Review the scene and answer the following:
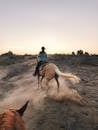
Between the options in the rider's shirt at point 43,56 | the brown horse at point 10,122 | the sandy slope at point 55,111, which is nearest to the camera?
the brown horse at point 10,122

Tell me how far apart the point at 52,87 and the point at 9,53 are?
113 ft

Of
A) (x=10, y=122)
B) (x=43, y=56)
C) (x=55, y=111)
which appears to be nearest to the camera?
(x=10, y=122)

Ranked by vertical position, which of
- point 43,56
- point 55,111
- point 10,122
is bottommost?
point 55,111

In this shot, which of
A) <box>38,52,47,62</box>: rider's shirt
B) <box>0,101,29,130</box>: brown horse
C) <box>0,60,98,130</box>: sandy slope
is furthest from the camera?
<box>38,52,47,62</box>: rider's shirt

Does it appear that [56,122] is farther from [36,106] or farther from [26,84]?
[26,84]

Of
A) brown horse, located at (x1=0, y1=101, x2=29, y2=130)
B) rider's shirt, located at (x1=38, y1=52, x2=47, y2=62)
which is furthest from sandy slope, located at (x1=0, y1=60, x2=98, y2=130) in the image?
brown horse, located at (x1=0, y1=101, x2=29, y2=130)

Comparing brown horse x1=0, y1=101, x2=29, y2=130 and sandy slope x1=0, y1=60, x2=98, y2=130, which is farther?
sandy slope x1=0, y1=60, x2=98, y2=130

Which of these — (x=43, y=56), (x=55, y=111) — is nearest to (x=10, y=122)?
(x=55, y=111)

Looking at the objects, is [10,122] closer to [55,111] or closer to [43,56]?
[55,111]

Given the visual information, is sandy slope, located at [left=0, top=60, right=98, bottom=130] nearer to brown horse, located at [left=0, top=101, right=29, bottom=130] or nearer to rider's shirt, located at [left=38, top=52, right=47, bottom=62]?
rider's shirt, located at [left=38, top=52, right=47, bottom=62]

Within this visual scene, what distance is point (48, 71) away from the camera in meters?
19.3

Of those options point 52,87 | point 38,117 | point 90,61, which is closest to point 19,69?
point 90,61

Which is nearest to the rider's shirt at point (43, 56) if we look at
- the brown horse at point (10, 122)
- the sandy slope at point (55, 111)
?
the sandy slope at point (55, 111)

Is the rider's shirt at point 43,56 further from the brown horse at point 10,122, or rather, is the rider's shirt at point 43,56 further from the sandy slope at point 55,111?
the brown horse at point 10,122
